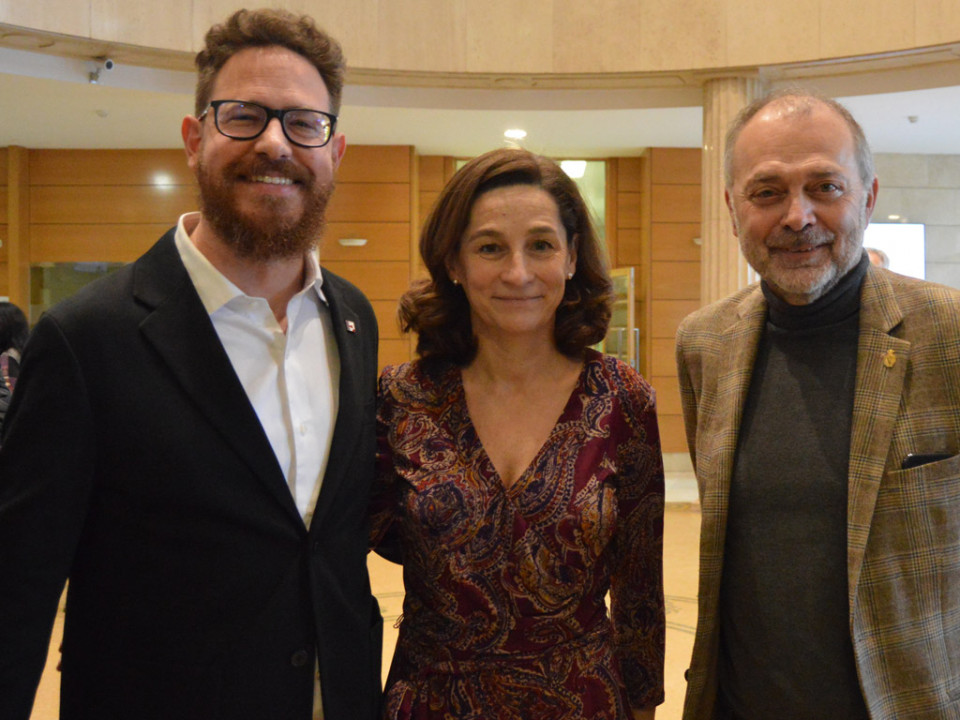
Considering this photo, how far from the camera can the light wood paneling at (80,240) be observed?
38.1 ft

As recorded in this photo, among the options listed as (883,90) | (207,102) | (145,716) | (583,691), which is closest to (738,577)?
(583,691)

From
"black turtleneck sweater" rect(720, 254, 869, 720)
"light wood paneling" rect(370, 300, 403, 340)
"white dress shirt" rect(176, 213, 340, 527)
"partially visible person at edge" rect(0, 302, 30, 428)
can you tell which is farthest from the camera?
"light wood paneling" rect(370, 300, 403, 340)

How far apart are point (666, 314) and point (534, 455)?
1005 cm

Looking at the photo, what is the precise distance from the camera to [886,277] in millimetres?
1869

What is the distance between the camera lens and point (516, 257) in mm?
1995

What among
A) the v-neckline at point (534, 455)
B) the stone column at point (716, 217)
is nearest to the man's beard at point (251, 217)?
the v-neckline at point (534, 455)

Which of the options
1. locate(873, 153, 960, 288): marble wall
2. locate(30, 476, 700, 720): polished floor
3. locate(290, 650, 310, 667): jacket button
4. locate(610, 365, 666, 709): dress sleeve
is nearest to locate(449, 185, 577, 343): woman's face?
locate(610, 365, 666, 709): dress sleeve

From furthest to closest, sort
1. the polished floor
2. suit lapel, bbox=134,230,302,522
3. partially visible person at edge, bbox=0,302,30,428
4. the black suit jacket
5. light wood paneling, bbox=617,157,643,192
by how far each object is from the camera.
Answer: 1. light wood paneling, bbox=617,157,643,192
2. partially visible person at edge, bbox=0,302,30,428
3. the polished floor
4. suit lapel, bbox=134,230,302,522
5. the black suit jacket

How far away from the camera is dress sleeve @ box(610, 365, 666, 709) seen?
2.06 metres

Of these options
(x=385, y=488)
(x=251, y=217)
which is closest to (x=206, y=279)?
(x=251, y=217)

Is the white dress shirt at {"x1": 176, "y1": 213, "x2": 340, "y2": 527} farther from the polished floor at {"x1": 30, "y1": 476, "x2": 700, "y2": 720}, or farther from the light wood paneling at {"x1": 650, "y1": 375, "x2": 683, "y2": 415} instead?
the light wood paneling at {"x1": 650, "y1": 375, "x2": 683, "y2": 415}

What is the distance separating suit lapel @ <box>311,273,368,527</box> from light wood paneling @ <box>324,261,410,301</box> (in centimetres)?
956

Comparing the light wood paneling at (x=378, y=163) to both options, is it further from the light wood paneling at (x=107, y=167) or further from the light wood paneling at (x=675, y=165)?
the light wood paneling at (x=675, y=165)

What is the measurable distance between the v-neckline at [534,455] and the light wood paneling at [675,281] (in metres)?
9.83
